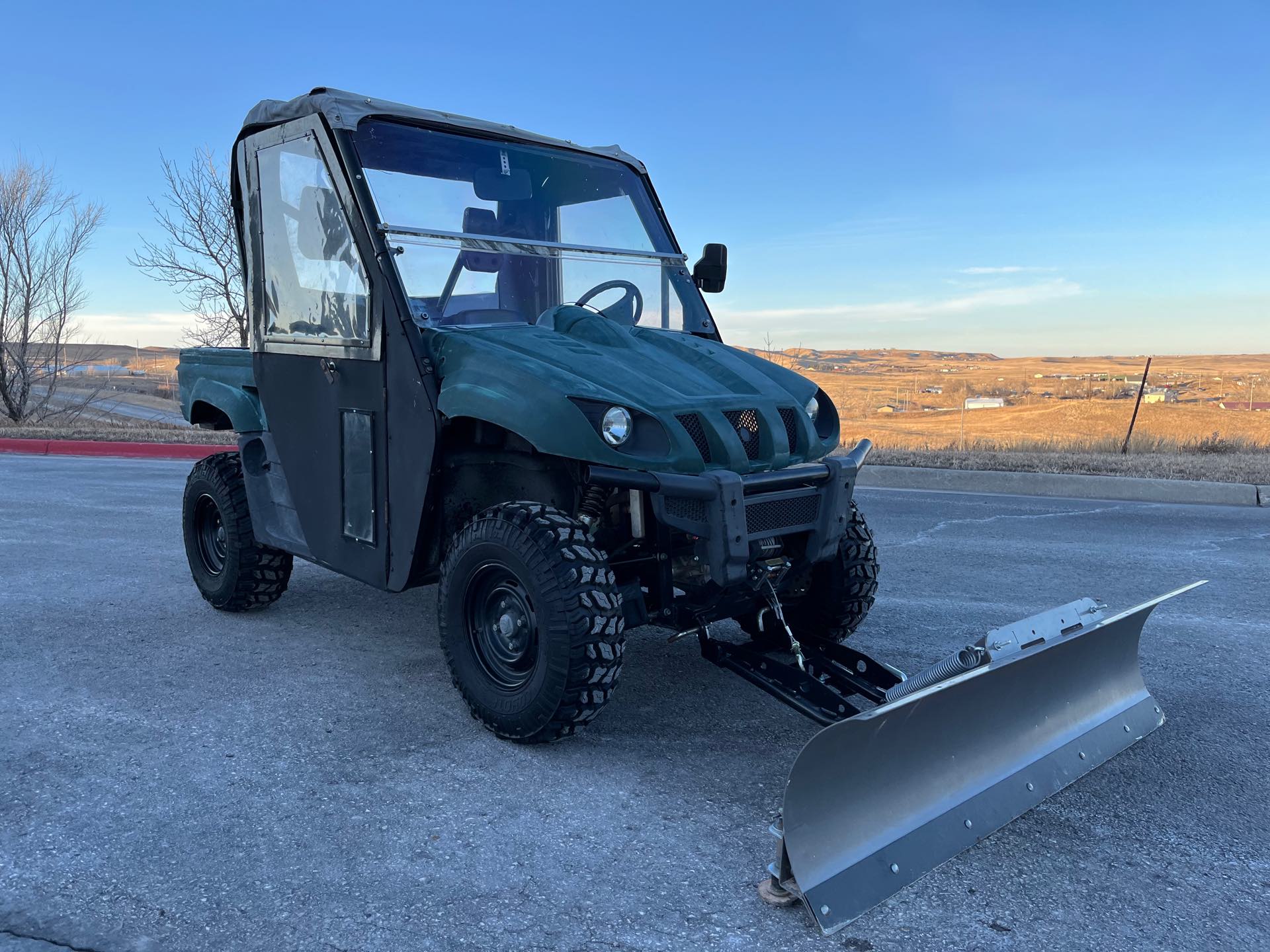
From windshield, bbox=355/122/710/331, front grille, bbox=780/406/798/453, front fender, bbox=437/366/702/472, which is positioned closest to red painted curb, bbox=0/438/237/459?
windshield, bbox=355/122/710/331

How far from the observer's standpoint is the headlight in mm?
3428

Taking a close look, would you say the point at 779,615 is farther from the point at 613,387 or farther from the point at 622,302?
the point at 622,302

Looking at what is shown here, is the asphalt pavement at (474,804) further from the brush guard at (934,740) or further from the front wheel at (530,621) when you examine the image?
the front wheel at (530,621)

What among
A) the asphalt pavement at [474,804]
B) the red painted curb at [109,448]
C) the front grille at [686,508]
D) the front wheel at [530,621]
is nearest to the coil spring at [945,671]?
the asphalt pavement at [474,804]

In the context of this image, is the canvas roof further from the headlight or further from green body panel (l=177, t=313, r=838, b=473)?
the headlight

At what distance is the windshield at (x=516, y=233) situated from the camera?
4.17 m

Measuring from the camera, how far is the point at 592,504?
389cm

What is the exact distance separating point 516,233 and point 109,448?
1129cm

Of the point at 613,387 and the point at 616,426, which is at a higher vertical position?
the point at 613,387

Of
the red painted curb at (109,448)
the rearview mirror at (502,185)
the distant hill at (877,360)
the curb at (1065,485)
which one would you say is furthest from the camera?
the distant hill at (877,360)

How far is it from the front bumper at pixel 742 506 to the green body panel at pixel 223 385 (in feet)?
7.93

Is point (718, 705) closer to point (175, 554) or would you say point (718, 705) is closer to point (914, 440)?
point (175, 554)

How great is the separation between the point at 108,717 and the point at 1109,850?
348 cm

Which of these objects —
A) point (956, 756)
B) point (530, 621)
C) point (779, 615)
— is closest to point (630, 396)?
point (530, 621)
